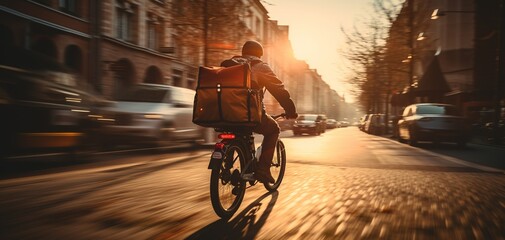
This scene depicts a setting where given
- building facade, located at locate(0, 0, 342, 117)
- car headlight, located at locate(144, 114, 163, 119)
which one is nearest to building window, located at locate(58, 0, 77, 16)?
building facade, located at locate(0, 0, 342, 117)

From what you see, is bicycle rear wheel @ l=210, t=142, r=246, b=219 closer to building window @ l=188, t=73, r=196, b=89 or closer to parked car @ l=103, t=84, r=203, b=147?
parked car @ l=103, t=84, r=203, b=147

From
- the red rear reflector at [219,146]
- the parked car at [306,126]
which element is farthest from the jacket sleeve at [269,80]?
the parked car at [306,126]

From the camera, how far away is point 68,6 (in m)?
20.6

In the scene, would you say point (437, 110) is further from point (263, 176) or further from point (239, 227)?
point (239, 227)

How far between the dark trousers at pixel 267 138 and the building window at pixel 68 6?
18589 mm

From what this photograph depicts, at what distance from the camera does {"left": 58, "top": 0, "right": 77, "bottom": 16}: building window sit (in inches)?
791

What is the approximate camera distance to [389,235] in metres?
3.21

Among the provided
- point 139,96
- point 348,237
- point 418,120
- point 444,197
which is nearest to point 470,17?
point 418,120

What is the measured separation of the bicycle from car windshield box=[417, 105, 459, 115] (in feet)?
40.1

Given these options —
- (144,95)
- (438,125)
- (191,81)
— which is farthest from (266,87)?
(191,81)

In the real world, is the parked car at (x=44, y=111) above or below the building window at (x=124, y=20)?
below

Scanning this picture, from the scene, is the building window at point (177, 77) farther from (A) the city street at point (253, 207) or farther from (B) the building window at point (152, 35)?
(A) the city street at point (253, 207)

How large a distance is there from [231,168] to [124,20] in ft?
75.8

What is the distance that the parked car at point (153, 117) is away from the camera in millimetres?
10094
